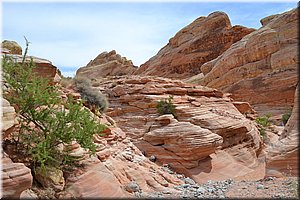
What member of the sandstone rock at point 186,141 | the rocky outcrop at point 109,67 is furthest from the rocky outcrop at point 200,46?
the sandstone rock at point 186,141

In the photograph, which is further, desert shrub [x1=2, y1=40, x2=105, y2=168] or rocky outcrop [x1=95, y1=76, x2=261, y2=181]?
rocky outcrop [x1=95, y1=76, x2=261, y2=181]

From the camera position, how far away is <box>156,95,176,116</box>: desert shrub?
1572cm

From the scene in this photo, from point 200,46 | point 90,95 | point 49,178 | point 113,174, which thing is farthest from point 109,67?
point 49,178

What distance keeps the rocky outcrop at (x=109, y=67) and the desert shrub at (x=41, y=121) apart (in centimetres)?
3526

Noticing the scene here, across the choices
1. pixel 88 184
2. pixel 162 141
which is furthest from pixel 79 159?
pixel 162 141

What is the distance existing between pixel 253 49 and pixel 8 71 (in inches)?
1188

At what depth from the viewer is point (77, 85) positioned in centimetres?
1389

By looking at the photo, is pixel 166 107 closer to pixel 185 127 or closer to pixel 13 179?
pixel 185 127

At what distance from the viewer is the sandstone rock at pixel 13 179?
599 centimetres

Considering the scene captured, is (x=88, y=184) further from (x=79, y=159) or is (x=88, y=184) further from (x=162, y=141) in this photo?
(x=162, y=141)

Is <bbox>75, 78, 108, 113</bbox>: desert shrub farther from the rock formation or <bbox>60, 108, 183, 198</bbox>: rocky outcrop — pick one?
the rock formation

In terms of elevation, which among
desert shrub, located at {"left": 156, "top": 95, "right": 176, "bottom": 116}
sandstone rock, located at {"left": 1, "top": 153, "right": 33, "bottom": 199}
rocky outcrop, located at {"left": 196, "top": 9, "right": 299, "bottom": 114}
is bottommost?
sandstone rock, located at {"left": 1, "top": 153, "right": 33, "bottom": 199}

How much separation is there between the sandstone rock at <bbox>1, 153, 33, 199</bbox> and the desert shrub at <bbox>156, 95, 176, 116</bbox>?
32.1 feet

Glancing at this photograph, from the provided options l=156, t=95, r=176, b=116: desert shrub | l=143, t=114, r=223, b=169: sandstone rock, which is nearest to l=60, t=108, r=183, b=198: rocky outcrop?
l=143, t=114, r=223, b=169: sandstone rock
